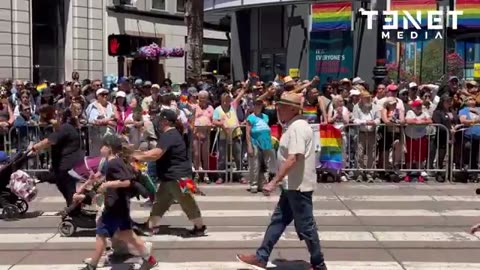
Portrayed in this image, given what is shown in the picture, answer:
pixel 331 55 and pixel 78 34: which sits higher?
pixel 78 34

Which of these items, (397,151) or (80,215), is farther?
(397,151)

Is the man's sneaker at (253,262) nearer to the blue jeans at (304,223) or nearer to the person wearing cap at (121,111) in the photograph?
the blue jeans at (304,223)

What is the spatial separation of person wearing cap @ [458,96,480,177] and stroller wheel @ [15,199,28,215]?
793 cm

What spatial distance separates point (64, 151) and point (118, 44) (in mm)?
5730

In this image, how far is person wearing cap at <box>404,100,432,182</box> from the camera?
13289 mm

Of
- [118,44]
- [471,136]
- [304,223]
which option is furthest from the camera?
[118,44]

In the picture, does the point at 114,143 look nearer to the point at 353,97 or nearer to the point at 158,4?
the point at 353,97

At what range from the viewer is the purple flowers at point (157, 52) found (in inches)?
1409

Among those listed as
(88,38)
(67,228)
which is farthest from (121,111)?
(88,38)

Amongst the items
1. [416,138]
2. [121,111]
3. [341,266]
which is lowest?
[341,266]

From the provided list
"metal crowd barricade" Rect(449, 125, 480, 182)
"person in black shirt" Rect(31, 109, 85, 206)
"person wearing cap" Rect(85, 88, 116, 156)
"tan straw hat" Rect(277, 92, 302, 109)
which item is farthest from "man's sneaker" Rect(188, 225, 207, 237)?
"metal crowd barricade" Rect(449, 125, 480, 182)

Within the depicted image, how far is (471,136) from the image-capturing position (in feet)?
Result: 43.5

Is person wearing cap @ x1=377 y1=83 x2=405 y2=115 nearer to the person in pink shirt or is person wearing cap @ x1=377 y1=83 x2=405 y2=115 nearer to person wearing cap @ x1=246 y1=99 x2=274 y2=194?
person wearing cap @ x1=246 y1=99 x2=274 y2=194

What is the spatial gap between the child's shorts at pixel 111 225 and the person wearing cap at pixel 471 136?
8072 mm
